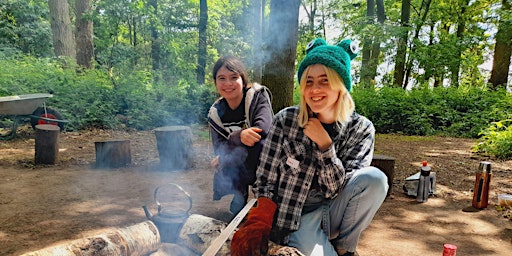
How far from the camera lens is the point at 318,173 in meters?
1.89

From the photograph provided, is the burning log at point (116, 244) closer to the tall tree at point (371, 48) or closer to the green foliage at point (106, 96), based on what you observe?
the green foliage at point (106, 96)

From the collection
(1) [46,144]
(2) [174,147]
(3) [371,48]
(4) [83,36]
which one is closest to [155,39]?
(4) [83,36]

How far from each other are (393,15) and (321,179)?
48.1 ft

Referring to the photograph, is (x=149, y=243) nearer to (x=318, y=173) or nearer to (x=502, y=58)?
(x=318, y=173)

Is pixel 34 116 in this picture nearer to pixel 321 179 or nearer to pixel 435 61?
pixel 321 179

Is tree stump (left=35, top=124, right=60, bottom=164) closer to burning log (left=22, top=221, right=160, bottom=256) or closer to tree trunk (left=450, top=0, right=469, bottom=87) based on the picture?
burning log (left=22, top=221, right=160, bottom=256)

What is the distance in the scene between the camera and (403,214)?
3.31 metres

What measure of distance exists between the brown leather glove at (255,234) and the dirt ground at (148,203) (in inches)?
42.8

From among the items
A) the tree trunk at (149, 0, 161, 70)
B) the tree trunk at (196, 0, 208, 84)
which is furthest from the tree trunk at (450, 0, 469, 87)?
the tree trunk at (149, 0, 161, 70)

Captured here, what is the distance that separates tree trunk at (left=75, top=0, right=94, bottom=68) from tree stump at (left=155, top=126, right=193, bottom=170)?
8.20 metres

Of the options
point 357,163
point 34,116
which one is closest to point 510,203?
point 357,163

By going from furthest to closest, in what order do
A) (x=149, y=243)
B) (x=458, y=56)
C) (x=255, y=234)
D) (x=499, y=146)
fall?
(x=458, y=56) → (x=499, y=146) → (x=149, y=243) → (x=255, y=234)

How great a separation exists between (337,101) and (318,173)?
0.41 m

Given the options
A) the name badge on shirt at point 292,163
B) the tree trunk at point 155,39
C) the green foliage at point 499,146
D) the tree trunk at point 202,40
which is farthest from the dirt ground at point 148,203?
the tree trunk at point 155,39
